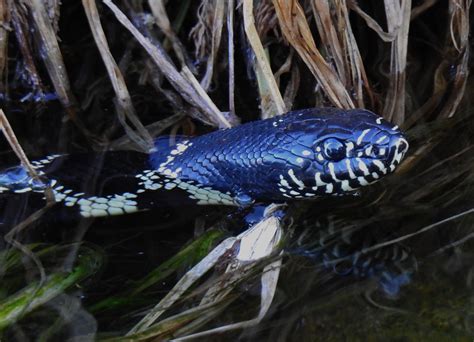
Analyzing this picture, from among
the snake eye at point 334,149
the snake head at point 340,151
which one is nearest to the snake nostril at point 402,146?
the snake head at point 340,151

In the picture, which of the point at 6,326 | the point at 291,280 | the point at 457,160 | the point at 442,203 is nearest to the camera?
the point at 6,326

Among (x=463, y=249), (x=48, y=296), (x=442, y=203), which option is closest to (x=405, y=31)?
(x=442, y=203)

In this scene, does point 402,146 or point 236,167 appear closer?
point 402,146

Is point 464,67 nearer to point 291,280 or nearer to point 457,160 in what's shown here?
point 457,160

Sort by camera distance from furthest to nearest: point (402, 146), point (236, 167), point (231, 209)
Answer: point (231, 209) → point (236, 167) → point (402, 146)

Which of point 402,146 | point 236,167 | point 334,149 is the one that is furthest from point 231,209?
point 402,146

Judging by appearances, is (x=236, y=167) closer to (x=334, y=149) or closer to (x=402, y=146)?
(x=334, y=149)

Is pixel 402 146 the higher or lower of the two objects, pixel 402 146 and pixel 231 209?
the higher
